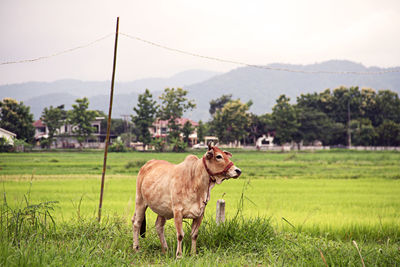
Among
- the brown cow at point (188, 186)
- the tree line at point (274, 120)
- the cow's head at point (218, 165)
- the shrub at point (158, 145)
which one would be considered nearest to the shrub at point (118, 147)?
the tree line at point (274, 120)

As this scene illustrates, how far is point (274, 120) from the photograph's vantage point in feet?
117

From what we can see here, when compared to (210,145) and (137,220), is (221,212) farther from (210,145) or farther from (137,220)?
(210,145)

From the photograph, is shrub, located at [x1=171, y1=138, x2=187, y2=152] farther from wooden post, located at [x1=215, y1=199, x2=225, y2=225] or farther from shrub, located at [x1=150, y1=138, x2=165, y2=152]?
wooden post, located at [x1=215, y1=199, x2=225, y2=225]

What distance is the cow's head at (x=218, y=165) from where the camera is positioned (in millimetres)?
4277

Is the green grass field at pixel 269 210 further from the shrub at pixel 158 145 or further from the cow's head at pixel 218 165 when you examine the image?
the shrub at pixel 158 145

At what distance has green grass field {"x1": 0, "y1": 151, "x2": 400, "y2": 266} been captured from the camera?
4812 mm

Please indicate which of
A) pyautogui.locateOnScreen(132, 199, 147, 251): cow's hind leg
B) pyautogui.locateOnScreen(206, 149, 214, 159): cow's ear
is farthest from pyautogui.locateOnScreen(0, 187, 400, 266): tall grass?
pyautogui.locateOnScreen(206, 149, 214, 159): cow's ear

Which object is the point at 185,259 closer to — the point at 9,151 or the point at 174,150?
the point at 9,151

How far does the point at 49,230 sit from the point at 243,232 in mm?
2840

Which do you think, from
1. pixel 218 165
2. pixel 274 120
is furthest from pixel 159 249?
pixel 274 120

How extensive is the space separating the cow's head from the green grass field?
87 centimetres

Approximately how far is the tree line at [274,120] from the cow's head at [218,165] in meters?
15.6

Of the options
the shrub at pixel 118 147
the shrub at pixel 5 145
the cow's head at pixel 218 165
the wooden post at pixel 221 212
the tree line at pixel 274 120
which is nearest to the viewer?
the cow's head at pixel 218 165

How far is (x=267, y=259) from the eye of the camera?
16.6ft
